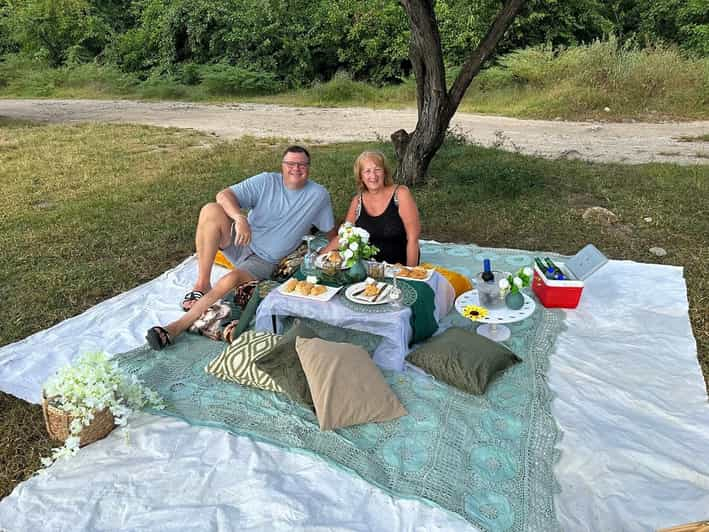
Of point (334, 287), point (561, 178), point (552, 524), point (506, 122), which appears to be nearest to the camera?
point (552, 524)

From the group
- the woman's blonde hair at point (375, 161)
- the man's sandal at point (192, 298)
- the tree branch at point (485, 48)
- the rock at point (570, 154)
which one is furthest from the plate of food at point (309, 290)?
the rock at point (570, 154)

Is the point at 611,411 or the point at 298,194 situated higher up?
the point at 298,194

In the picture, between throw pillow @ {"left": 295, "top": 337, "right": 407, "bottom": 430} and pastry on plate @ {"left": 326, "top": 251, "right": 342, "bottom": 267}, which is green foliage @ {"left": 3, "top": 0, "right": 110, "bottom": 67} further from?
throw pillow @ {"left": 295, "top": 337, "right": 407, "bottom": 430}

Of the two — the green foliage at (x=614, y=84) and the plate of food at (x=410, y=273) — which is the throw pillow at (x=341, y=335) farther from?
the green foliage at (x=614, y=84)

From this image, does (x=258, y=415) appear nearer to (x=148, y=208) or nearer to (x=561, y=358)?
(x=561, y=358)

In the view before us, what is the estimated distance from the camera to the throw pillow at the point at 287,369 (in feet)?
9.16

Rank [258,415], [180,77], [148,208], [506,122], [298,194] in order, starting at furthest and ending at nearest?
[180,77], [506,122], [148,208], [298,194], [258,415]

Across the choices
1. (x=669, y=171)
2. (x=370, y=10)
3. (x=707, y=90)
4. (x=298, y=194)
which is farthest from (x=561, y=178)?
(x=370, y=10)

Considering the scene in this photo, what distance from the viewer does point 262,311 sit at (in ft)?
A: 10.8

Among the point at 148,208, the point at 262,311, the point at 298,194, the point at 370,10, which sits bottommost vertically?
the point at 148,208

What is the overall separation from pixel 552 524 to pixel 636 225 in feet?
14.4

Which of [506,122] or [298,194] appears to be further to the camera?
[506,122]

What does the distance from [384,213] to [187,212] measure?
3.28 m

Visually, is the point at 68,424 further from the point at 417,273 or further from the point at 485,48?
the point at 485,48
